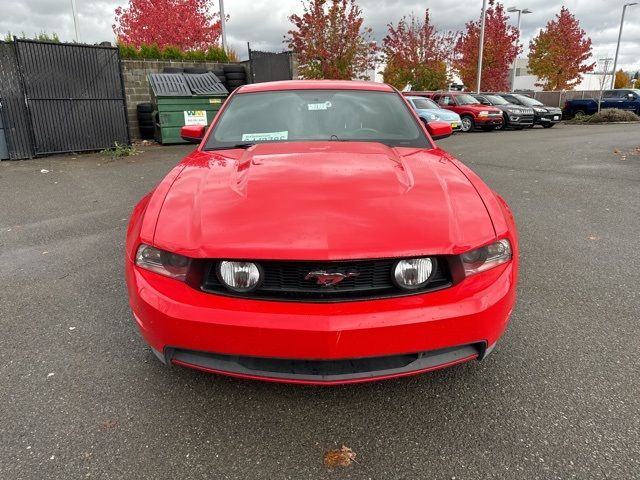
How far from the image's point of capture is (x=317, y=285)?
188 centimetres

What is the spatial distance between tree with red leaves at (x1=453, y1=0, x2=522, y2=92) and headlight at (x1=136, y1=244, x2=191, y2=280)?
35.3 meters

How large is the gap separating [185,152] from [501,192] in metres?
7.53

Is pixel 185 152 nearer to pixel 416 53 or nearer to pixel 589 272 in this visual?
pixel 589 272

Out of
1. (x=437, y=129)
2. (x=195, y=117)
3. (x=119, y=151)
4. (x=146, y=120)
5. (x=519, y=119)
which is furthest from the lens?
(x=519, y=119)

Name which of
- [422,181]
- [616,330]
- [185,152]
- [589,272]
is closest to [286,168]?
[422,181]

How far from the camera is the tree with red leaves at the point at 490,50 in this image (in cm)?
3316

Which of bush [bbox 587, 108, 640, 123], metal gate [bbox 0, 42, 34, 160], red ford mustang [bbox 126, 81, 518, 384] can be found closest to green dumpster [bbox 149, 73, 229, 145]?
metal gate [bbox 0, 42, 34, 160]

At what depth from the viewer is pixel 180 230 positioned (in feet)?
6.60

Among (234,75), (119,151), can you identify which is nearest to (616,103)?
(234,75)

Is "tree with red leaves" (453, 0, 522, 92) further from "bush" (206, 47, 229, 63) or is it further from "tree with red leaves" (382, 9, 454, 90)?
"bush" (206, 47, 229, 63)

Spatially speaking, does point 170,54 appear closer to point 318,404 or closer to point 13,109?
point 13,109

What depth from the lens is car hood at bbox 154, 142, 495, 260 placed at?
6.13 ft

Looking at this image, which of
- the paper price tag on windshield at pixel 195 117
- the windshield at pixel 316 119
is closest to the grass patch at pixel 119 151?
the paper price tag on windshield at pixel 195 117

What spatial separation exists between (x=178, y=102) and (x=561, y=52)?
35.1 metres
